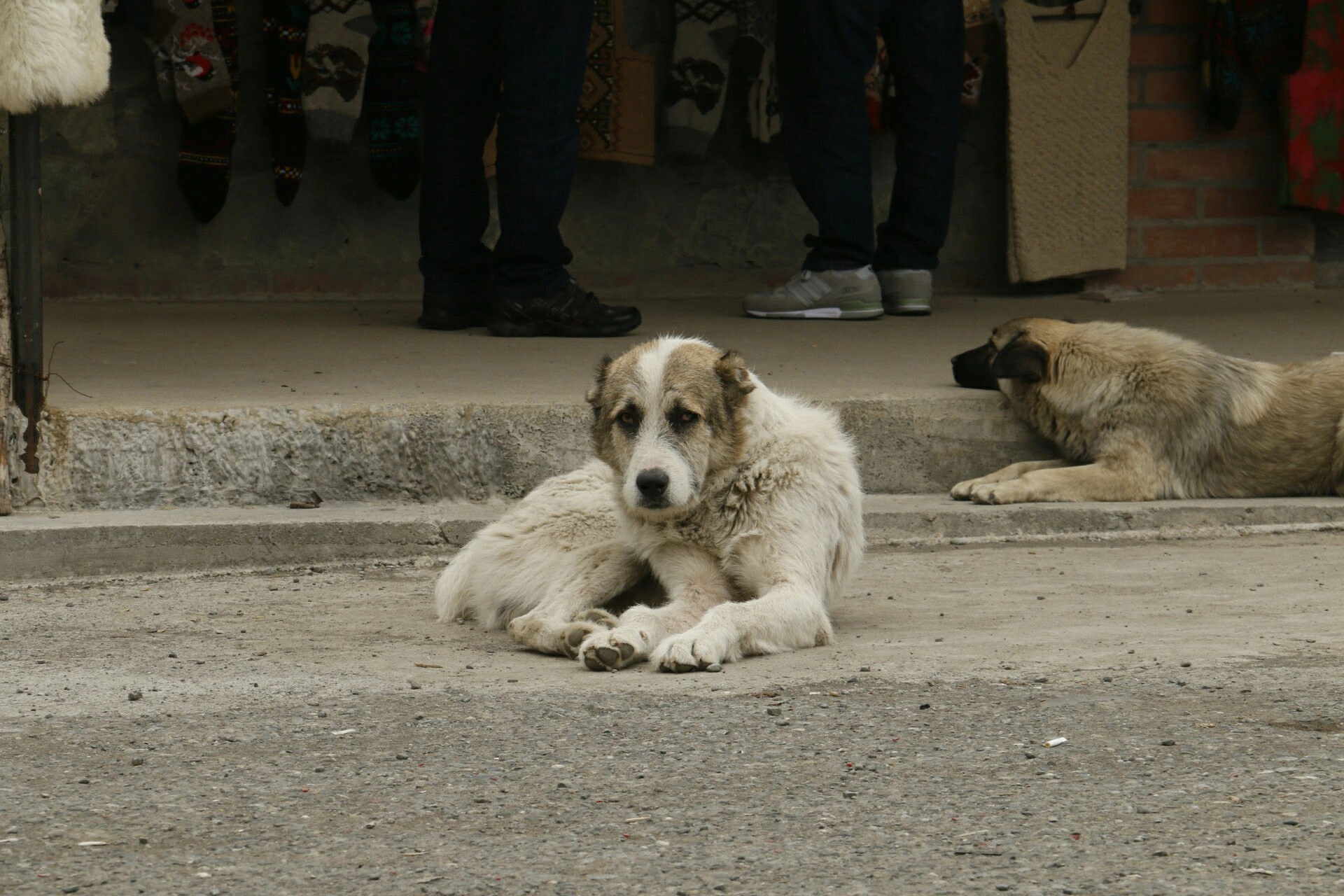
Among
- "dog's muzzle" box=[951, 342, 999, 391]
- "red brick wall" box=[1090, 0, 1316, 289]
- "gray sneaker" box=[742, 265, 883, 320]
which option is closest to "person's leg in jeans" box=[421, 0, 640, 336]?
"gray sneaker" box=[742, 265, 883, 320]

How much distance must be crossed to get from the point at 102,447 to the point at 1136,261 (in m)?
6.73

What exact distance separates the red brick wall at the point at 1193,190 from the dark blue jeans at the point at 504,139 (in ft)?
14.2

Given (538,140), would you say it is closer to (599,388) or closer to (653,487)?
(599,388)

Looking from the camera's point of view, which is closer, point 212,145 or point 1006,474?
point 1006,474

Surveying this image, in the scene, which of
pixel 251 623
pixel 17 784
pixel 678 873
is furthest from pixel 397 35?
pixel 678 873

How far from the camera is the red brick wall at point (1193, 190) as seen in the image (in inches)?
408

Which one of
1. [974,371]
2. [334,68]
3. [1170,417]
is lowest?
[1170,417]

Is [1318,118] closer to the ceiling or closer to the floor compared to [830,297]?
closer to the ceiling

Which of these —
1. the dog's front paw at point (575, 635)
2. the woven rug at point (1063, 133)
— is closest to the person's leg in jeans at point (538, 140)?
the dog's front paw at point (575, 635)

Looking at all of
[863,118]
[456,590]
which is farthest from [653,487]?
[863,118]

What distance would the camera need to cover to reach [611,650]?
4047 mm

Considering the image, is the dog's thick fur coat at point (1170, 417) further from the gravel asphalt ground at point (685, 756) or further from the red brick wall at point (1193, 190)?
the red brick wall at point (1193, 190)

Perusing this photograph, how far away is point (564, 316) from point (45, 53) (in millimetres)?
2668

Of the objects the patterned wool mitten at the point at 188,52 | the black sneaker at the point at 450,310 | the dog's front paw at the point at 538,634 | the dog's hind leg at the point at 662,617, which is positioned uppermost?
the patterned wool mitten at the point at 188,52
